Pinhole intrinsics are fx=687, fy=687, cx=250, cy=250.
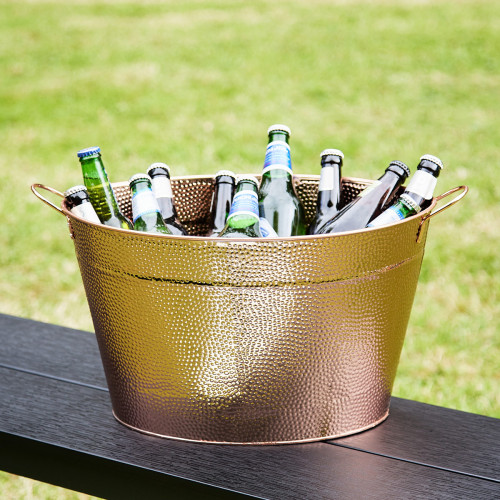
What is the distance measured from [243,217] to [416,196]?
315 millimetres

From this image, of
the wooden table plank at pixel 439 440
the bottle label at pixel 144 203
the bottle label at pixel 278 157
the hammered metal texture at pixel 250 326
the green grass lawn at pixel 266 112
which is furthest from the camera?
the green grass lawn at pixel 266 112

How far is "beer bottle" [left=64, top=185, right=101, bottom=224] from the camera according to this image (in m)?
1.19

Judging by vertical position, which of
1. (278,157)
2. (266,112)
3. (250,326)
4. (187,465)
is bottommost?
(187,465)

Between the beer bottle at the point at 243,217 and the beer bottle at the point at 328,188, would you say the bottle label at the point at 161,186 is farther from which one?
the beer bottle at the point at 328,188

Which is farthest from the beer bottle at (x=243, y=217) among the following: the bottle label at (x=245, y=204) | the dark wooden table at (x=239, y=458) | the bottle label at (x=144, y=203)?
the dark wooden table at (x=239, y=458)

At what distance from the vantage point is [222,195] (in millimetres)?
1337

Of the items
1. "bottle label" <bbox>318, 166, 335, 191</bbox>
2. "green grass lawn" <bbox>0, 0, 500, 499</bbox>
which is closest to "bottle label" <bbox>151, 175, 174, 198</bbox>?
"bottle label" <bbox>318, 166, 335, 191</bbox>

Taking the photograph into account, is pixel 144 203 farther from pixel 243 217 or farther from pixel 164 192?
pixel 243 217

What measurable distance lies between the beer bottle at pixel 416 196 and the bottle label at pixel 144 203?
386 mm

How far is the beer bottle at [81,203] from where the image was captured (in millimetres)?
1189

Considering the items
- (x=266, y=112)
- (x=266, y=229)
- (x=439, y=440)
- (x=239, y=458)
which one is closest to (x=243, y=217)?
(x=266, y=229)

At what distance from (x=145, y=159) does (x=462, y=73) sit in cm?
302

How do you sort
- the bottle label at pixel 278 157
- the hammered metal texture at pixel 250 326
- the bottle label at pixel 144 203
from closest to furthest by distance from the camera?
the hammered metal texture at pixel 250 326 → the bottle label at pixel 144 203 → the bottle label at pixel 278 157

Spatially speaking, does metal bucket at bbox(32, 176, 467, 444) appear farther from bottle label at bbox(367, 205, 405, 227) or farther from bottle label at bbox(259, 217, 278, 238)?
bottle label at bbox(259, 217, 278, 238)
